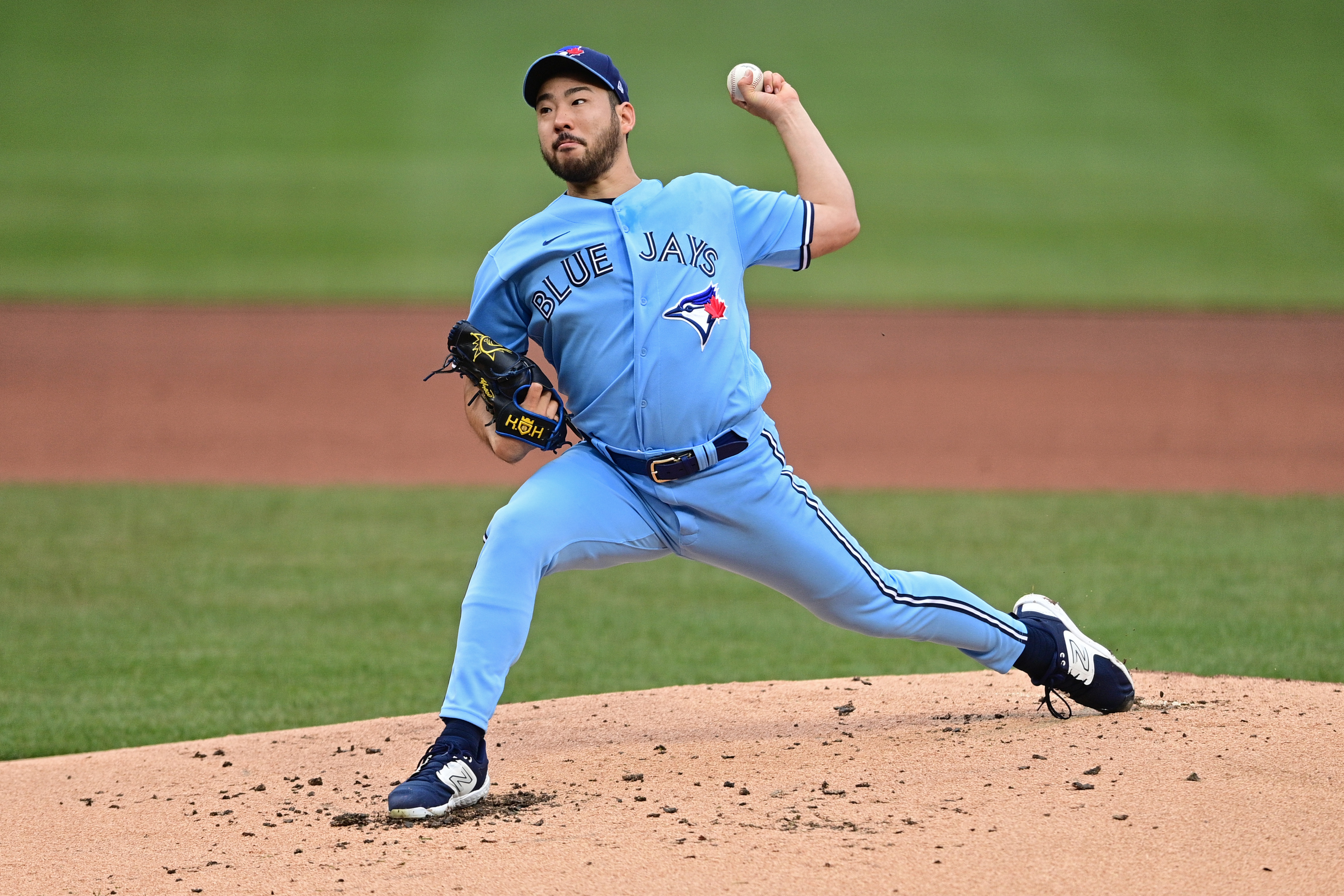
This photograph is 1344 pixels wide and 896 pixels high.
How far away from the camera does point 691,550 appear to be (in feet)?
13.8

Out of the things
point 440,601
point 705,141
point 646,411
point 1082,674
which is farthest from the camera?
point 705,141

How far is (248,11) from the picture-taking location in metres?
30.7

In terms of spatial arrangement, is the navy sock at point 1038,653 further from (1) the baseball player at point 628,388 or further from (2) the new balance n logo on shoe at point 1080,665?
(1) the baseball player at point 628,388

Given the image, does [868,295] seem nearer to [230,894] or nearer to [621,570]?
[621,570]

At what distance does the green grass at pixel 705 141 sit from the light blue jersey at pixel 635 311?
14.2 meters

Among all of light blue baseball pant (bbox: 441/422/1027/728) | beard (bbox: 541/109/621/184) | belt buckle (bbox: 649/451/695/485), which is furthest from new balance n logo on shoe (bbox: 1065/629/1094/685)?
beard (bbox: 541/109/621/184)

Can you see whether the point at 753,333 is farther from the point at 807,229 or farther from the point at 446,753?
the point at 446,753

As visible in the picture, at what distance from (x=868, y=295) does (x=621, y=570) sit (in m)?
10.8

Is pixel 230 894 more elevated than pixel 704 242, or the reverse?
pixel 704 242

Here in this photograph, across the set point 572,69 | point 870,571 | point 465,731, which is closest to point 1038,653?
point 870,571

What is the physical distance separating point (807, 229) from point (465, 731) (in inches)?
65.8

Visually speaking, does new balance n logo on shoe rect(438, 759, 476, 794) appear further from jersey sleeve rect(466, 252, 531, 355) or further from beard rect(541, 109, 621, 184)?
beard rect(541, 109, 621, 184)

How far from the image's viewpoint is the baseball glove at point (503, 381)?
3.99 meters

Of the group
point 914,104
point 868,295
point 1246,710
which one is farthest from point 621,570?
point 914,104
